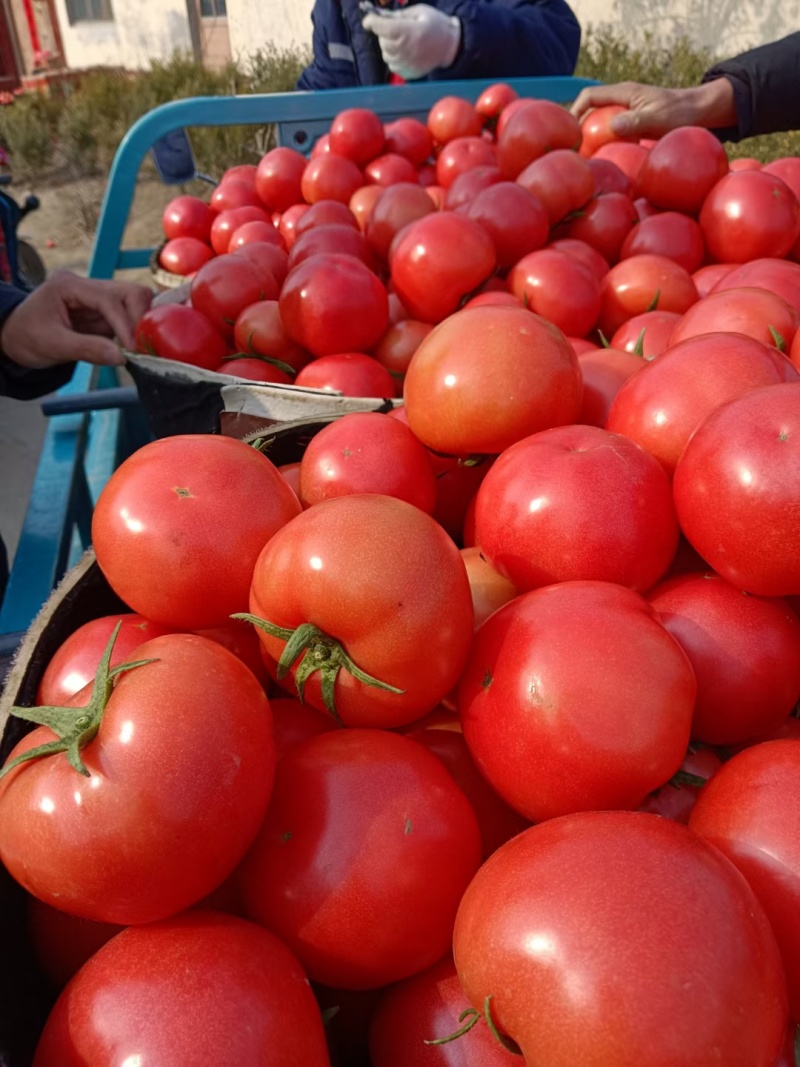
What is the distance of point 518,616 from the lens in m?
0.81

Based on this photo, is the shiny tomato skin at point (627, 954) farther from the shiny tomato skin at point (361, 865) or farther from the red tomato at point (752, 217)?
the red tomato at point (752, 217)

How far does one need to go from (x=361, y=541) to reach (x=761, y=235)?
1.91 meters

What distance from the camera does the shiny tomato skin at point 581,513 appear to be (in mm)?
890

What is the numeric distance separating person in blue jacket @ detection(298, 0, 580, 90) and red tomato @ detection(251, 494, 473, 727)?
413 centimetres

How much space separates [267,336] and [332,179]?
3.84ft

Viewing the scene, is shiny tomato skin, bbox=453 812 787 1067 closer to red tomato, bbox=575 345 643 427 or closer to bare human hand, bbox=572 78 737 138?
red tomato, bbox=575 345 643 427

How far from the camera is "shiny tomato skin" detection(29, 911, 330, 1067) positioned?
575 millimetres

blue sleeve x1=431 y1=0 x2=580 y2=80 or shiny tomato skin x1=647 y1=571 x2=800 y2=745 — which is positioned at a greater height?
blue sleeve x1=431 y1=0 x2=580 y2=80

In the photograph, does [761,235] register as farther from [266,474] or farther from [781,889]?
[781,889]

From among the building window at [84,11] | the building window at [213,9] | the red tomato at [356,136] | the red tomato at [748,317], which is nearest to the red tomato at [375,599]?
the red tomato at [748,317]

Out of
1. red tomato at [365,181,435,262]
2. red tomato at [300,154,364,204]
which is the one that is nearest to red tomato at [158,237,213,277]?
red tomato at [300,154,364,204]

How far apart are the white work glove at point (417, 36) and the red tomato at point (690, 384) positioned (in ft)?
12.3

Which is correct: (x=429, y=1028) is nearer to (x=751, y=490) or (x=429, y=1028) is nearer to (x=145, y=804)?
(x=145, y=804)

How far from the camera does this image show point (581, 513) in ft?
2.92
